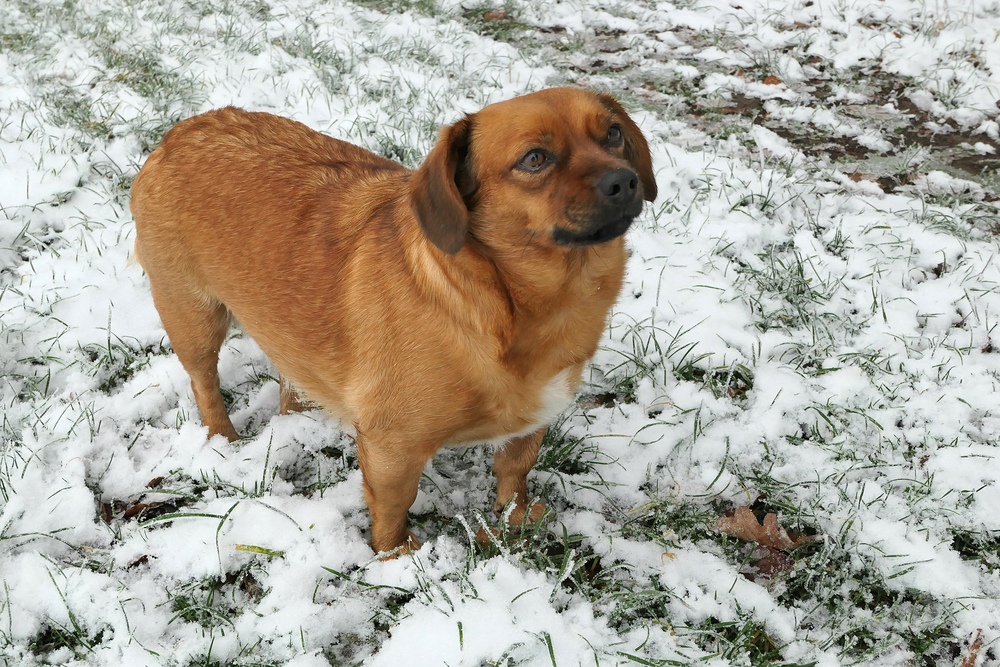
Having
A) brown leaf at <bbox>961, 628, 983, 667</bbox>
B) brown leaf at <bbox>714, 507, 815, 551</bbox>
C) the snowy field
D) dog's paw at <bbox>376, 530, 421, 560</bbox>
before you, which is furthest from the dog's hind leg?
brown leaf at <bbox>961, 628, 983, 667</bbox>

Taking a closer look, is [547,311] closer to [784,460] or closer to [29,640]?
[784,460]

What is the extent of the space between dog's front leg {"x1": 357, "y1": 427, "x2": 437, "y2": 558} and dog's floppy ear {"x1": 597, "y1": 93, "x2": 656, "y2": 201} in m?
1.30

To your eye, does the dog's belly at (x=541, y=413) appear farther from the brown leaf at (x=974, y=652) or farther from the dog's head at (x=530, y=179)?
the brown leaf at (x=974, y=652)

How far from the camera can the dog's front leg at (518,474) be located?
284 centimetres

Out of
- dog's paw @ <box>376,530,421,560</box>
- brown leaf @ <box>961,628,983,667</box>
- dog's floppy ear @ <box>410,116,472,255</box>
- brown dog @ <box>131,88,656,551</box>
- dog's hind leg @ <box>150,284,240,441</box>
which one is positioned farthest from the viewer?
dog's hind leg @ <box>150,284,240,441</box>

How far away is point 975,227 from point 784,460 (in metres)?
2.33

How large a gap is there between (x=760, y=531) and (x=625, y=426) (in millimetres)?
737

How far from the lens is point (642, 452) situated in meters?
3.21

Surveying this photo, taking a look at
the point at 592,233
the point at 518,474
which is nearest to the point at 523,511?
the point at 518,474

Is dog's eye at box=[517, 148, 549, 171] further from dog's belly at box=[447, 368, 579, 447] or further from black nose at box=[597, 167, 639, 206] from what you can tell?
dog's belly at box=[447, 368, 579, 447]

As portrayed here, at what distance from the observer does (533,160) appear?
2342mm

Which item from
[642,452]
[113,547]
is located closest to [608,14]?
[642,452]

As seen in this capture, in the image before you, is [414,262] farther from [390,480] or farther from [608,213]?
[390,480]

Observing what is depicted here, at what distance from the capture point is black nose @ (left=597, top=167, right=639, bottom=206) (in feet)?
7.20
